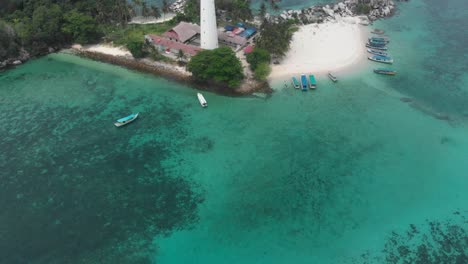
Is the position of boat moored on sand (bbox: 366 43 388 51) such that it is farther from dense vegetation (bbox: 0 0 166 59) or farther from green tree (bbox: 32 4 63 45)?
green tree (bbox: 32 4 63 45)

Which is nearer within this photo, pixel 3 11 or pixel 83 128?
pixel 83 128

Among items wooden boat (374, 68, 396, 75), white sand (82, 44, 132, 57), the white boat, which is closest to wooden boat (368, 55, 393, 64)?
wooden boat (374, 68, 396, 75)

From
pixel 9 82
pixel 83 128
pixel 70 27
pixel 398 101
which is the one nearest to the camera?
pixel 83 128

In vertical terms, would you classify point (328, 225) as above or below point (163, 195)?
below

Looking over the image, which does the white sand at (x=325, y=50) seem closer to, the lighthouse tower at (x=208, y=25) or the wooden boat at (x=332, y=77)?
the wooden boat at (x=332, y=77)

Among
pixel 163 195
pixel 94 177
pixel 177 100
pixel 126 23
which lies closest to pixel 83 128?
pixel 94 177

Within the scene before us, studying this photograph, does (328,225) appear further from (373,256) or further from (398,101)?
(398,101)

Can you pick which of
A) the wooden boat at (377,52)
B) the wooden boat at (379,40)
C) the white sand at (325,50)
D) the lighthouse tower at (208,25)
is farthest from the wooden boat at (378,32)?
the lighthouse tower at (208,25)
